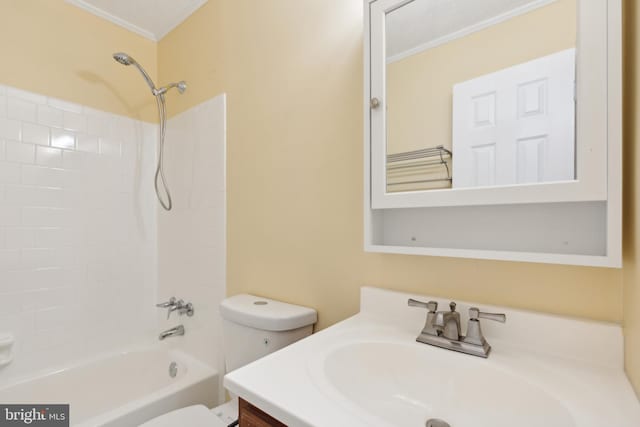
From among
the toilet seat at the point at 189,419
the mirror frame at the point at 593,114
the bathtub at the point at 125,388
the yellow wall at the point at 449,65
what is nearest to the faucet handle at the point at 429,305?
the mirror frame at the point at 593,114

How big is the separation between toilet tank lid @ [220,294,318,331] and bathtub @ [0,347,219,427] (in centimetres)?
49

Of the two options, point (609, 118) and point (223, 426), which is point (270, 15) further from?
point (223, 426)

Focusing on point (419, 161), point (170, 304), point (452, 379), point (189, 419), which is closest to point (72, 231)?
point (170, 304)

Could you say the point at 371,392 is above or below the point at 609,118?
below

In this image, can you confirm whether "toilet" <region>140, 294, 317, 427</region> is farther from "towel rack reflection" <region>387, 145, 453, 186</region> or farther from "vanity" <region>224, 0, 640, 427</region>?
"towel rack reflection" <region>387, 145, 453, 186</region>

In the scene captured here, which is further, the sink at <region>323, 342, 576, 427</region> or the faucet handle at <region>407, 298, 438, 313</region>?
the faucet handle at <region>407, 298, 438, 313</region>

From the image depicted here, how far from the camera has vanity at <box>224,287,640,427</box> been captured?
530mm

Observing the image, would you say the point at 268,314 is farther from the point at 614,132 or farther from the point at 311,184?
the point at 614,132

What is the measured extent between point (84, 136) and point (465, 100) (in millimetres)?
1920

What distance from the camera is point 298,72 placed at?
4.06 feet

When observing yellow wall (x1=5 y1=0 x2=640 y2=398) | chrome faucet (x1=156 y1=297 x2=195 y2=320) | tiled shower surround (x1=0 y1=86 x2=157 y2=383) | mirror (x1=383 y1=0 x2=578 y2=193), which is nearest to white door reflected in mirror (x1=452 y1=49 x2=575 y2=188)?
mirror (x1=383 y1=0 x2=578 y2=193)

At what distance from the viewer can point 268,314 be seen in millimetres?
1094

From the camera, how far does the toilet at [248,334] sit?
3.52 feet

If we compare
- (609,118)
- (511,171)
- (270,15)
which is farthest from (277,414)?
(270,15)
